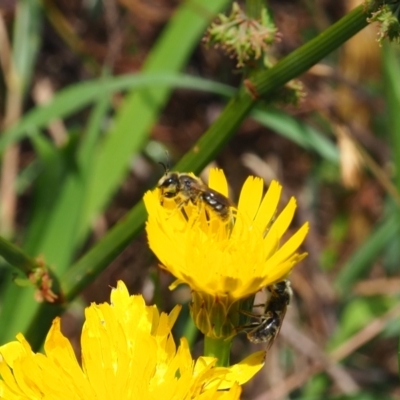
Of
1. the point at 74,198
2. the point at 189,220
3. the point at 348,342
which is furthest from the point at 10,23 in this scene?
the point at 189,220

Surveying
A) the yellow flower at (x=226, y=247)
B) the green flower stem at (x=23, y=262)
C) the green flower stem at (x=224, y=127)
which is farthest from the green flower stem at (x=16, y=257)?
the yellow flower at (x=226, y=247)

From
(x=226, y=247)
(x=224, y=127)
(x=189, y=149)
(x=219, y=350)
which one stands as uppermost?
(x=224, y=127)

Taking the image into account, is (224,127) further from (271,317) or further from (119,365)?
(119,365)

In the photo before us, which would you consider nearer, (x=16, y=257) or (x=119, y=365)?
(x=119, y=365)

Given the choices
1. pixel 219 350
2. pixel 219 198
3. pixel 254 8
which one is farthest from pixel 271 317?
pixel 254 8

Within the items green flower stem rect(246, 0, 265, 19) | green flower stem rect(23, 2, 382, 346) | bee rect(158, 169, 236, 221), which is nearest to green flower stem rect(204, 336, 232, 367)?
bee rect(158, 169, 236, 221)

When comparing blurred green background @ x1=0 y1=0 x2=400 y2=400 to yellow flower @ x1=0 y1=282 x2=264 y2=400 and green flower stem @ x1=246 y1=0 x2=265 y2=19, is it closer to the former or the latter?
green flower stem @ x1=246 y1=0 x2=265 y2=19

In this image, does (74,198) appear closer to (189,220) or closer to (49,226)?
(49,226)
